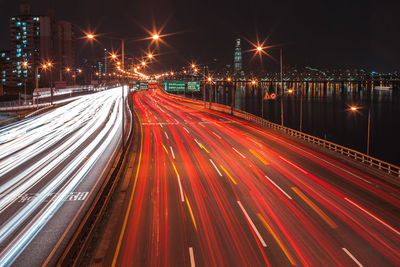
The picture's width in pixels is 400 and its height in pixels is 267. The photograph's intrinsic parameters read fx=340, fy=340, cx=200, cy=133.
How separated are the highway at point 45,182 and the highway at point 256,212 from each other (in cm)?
267

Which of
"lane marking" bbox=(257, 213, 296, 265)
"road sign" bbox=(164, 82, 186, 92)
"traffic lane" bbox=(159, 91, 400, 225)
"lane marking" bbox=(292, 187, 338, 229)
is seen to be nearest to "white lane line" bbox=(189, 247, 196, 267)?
"lane marking" bbox=(257, 213, 296, 265)

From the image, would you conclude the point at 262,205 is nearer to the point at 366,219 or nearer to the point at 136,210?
the point at 366,219

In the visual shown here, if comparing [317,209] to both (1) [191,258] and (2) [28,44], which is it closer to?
→ (1) [191,258]

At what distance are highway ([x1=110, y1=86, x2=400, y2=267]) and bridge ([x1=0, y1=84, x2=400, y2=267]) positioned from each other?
0.18ft

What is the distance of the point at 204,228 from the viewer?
13.8 meters

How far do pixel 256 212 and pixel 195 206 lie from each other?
2918 mm

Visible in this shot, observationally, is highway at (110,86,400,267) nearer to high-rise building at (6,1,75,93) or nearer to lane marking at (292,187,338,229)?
lane marking at (292,187,338,229)

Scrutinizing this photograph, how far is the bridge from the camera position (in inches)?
464

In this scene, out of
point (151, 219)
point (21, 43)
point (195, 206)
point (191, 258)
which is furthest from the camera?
point (21, 43)

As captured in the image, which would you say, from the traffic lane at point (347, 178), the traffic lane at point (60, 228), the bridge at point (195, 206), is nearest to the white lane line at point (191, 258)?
the bridge at point (195, 206)

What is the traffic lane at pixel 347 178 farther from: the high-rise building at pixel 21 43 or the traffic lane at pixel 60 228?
the high-rise building at pixel 21 43

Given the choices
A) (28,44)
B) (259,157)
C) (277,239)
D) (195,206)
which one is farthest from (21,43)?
(277,239)

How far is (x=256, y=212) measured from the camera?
15.5 meters

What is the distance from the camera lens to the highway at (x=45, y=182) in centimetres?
1293
